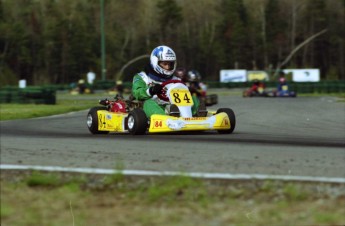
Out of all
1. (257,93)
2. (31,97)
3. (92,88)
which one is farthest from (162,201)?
(92,88)

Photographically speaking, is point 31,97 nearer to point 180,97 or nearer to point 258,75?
point 180,97

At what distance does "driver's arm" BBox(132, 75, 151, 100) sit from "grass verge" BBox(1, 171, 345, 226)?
5.81 m

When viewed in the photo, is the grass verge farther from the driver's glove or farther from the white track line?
the driver's glove

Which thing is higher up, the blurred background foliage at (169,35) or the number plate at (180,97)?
the blurred background foliage at (169,35)

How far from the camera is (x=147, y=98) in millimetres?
12102

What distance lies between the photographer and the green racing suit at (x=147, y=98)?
1172 cm

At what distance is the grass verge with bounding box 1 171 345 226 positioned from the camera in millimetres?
4855

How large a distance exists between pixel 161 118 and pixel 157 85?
709 mm

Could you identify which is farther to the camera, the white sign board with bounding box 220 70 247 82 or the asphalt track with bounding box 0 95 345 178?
the white sign board with bounding box 220 70 247 82

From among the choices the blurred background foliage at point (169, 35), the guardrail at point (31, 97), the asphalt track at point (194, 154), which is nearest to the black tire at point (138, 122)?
the asphalt track at point (194, 154)

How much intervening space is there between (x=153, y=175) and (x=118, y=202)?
861 mm

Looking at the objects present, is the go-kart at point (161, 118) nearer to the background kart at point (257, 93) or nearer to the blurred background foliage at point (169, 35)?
Result: the background kart at point (257, 93)

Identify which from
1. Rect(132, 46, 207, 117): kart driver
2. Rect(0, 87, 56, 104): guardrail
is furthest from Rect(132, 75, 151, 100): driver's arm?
Rect(0, 87, 56, 104): guardrail

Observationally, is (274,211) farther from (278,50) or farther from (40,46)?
(278,50)
